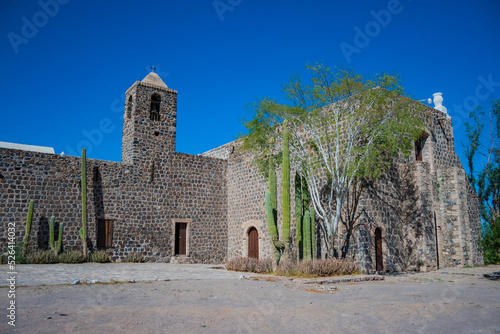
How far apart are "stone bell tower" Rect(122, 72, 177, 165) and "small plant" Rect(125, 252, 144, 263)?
3667 millimetres

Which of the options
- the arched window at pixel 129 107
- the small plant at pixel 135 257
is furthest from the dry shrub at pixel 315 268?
the arched window at pixel 129 107

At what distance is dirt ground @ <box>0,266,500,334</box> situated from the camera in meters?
4.43

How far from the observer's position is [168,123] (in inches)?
669

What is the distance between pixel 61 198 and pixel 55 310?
9.65 metres

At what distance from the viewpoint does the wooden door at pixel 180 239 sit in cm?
1616

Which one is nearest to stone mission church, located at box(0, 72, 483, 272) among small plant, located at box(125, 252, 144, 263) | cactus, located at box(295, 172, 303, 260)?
small plant, located at box(125, 252, 144, 263)

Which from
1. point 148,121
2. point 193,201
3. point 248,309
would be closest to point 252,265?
point 248,309

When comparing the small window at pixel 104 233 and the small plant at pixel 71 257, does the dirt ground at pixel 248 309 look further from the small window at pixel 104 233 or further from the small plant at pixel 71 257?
the small window at pixel 104 233

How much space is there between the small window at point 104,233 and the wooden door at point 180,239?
9.25 ft

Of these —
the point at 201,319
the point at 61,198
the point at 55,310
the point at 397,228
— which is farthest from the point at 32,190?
the point at 397,228

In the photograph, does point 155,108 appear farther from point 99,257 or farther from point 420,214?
point 420,214

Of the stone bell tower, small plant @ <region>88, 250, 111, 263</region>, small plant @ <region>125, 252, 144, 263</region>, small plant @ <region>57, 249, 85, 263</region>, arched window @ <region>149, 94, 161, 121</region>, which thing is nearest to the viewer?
small plant @ <region>57, 249, 85, 263</region>

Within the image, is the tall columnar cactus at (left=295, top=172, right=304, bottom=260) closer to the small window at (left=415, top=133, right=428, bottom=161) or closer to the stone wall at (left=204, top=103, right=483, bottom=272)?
the stone wall at (left=204, top=103, right=483, bottom=272)

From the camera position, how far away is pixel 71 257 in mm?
12930
